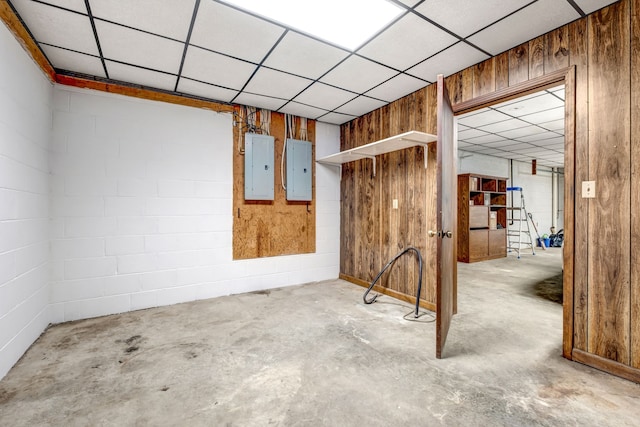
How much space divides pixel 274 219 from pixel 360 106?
203 centimetres

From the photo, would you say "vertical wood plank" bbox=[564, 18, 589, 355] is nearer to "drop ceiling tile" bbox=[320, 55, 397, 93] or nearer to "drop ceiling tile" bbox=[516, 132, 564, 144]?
"drop ceiling tile" bbox=[320, 55, 397, 93]

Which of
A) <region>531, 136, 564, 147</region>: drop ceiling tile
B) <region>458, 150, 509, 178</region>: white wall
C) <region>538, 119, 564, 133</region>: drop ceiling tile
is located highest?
<region>538, 119, 564, 133</region>: drop ceiling tile

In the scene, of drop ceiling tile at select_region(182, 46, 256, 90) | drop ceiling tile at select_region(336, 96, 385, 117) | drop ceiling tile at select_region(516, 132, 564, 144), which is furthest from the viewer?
drop ceiling tile at select_region(516, 132, 564, 144)

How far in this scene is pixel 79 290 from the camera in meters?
3.09

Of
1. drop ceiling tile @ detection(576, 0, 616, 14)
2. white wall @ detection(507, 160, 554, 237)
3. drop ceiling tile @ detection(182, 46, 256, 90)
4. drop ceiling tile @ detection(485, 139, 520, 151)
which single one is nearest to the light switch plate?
drop ceiling tile @ detection(576, 0, 616, 14)

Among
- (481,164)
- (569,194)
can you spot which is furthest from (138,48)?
(481,164)

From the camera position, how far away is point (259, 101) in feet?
12.7

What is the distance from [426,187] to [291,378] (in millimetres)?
2535

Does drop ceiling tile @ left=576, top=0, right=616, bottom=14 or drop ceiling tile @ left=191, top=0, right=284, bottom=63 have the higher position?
drop ceiling tile @ left=191, top=0, right=284, bottom=63

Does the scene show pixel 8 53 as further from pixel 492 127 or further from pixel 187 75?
pixel 492 127

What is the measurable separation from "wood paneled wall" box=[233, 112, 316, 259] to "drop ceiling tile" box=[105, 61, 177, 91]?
0.98 m

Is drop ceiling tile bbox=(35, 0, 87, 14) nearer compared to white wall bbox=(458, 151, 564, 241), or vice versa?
drop ceiling tile bbox=(35, 0, 87, 14)

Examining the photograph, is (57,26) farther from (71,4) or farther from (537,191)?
(537,191)

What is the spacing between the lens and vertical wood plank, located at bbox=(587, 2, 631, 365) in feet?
6.45
